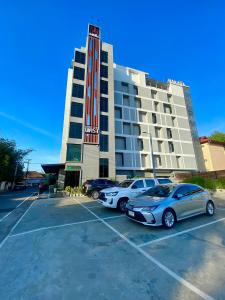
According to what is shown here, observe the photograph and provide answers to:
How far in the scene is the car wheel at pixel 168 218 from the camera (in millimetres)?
5949

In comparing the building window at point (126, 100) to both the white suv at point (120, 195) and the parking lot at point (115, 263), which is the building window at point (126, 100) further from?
the parking lot at point (115, 263)

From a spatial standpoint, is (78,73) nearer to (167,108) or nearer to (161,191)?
(167,108)

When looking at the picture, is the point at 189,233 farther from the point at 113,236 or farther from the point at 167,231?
the point at 113,236

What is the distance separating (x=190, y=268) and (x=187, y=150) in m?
34.8

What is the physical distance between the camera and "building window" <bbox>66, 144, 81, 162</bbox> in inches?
990

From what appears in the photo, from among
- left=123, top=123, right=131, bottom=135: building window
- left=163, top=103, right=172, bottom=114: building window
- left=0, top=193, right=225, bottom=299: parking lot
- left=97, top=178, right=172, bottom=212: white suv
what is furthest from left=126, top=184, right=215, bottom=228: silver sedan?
left=163, top=103, right=172, bottom=114: building window

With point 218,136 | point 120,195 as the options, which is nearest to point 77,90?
point 120,195

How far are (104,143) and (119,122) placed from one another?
6.07 meters

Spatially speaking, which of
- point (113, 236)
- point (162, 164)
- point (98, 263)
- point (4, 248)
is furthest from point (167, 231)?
point (162, 164)

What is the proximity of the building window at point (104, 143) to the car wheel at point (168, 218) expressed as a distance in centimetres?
2170

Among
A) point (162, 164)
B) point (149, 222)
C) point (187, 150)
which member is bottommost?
point (149, 222)

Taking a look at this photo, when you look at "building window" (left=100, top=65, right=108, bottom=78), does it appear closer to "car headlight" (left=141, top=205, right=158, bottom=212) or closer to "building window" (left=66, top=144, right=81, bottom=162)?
"building window" (left=66, top=144, right=81, bottom=162)

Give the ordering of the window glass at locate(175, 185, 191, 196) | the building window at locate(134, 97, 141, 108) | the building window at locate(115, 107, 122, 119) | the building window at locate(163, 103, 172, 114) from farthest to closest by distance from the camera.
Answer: the building window at locate(163, 103, 172, 114) < the building window at locate(134, 97, 141, 108) < the building window at locate(115, 107, 122, 119) < the window glass at locate(175, 185, 191, 196)

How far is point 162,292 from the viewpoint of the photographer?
9.01 feet
